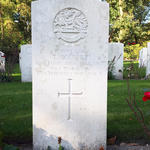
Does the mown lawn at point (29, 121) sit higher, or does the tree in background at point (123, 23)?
the tree in background at point (123, 23)

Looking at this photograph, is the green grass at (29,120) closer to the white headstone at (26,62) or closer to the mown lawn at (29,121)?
the mown lawn at (29,121)

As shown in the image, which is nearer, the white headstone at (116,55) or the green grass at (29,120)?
the green grass at (29,120)

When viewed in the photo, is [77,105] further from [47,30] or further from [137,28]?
[137,28]

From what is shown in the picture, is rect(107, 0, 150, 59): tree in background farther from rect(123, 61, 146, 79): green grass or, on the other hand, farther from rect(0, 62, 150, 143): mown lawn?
rect(0, 62, 150, 143): mown lawn

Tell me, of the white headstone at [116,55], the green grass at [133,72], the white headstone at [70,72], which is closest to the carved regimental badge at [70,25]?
the white headstone at [70,72]

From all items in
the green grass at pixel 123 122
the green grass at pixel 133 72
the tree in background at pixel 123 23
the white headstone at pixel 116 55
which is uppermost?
the tree in background at pixel 123 23

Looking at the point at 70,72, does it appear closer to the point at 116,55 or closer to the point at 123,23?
the point at 116,55

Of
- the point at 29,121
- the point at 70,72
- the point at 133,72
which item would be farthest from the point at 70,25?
the point at 133,72

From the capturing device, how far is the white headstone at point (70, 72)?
212 cm

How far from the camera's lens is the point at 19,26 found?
22.7 meters

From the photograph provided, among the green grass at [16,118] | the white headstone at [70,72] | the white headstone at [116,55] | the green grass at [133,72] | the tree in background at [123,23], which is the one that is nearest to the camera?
the white headstone at [70,72]

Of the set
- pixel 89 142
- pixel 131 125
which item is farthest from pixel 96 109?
pixel 131 125

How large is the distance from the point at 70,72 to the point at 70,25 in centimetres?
51

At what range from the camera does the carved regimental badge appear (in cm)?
212
